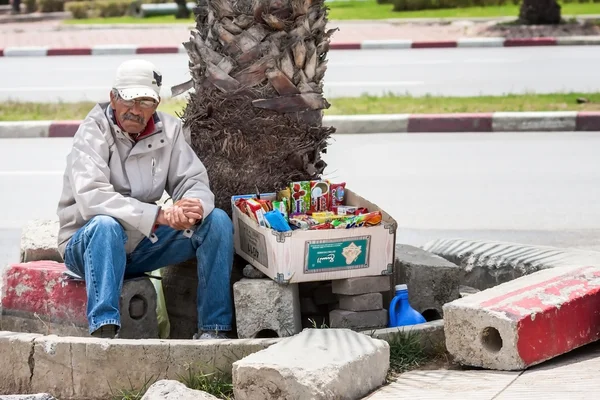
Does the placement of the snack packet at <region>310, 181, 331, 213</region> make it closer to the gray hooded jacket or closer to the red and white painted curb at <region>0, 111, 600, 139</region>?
the gray hooded jacket

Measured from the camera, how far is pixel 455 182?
29.4 ft

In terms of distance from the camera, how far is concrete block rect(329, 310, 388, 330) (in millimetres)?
4613

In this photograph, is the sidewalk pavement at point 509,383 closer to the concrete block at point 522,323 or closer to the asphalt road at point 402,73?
the concrete block at point 522,323

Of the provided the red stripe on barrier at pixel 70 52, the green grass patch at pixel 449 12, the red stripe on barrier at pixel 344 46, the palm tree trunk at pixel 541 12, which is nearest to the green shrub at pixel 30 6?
the green grass patch at pixel 449 12

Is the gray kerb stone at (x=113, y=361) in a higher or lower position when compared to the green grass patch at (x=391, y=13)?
higher

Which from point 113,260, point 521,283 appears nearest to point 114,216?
point 113,260

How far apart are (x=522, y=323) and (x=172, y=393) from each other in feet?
3.99

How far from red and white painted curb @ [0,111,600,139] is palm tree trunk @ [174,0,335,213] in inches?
238

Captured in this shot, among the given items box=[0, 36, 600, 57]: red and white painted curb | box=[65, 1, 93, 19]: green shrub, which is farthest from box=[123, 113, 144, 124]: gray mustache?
box=[65, 1, 93, 19]: green shrub

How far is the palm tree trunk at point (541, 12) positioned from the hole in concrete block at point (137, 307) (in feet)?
53.2

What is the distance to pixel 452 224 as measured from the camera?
301 inches

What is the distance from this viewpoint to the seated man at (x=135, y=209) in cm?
436

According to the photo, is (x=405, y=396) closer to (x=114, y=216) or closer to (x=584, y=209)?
(x=114, y=216)

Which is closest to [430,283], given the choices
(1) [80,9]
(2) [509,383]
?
(2) [509,383]
